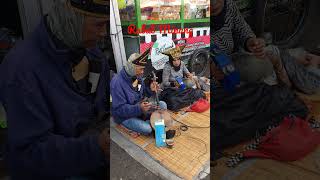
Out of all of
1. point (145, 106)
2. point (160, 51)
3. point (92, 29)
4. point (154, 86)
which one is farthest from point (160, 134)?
point (92, 29)

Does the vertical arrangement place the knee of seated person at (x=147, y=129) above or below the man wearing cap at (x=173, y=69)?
below

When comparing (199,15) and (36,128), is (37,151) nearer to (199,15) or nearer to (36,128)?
(36,128)

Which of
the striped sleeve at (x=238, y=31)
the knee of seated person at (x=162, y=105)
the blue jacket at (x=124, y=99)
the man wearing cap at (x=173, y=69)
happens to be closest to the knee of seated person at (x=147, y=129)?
the blue jacket at (x=124, y=99)

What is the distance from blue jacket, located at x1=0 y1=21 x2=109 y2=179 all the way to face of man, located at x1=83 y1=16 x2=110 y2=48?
0.21 feet

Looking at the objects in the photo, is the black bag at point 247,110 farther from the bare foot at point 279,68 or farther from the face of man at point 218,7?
the face of man at point 218,7

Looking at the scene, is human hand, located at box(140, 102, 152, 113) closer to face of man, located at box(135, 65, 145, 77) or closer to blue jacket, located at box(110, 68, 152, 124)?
blue jacket, located at box(110, 68, 152, 124)

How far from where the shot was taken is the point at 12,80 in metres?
0.49

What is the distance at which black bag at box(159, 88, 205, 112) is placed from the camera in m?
2.03

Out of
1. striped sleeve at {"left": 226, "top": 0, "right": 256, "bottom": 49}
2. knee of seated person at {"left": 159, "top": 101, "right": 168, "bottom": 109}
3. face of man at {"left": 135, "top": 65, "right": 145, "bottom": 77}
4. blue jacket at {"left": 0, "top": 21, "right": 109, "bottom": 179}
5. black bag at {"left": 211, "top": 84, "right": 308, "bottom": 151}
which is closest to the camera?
blue jacket at {"left": 0, "top": 21, "right": 109, "bottom": 179}

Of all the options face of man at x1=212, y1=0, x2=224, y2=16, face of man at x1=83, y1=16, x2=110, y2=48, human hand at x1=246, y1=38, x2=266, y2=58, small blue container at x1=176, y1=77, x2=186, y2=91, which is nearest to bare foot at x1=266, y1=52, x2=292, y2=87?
human hand at x1=246, y1=38, x2=266, y2=58

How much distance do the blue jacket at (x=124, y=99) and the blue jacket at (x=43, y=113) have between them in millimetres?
964

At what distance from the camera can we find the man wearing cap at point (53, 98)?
1.66 feet

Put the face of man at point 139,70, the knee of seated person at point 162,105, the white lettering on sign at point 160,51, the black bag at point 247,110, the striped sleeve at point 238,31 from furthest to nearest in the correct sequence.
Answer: the white lettering on sign at point 160,51
the knee of seated person at point 162,105
the face of man at point 139,70
the striped sleeve at point 238,31
the black bag at point 247,110

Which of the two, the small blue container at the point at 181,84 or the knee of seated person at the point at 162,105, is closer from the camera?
the knee of seated person at the point at 162,105
